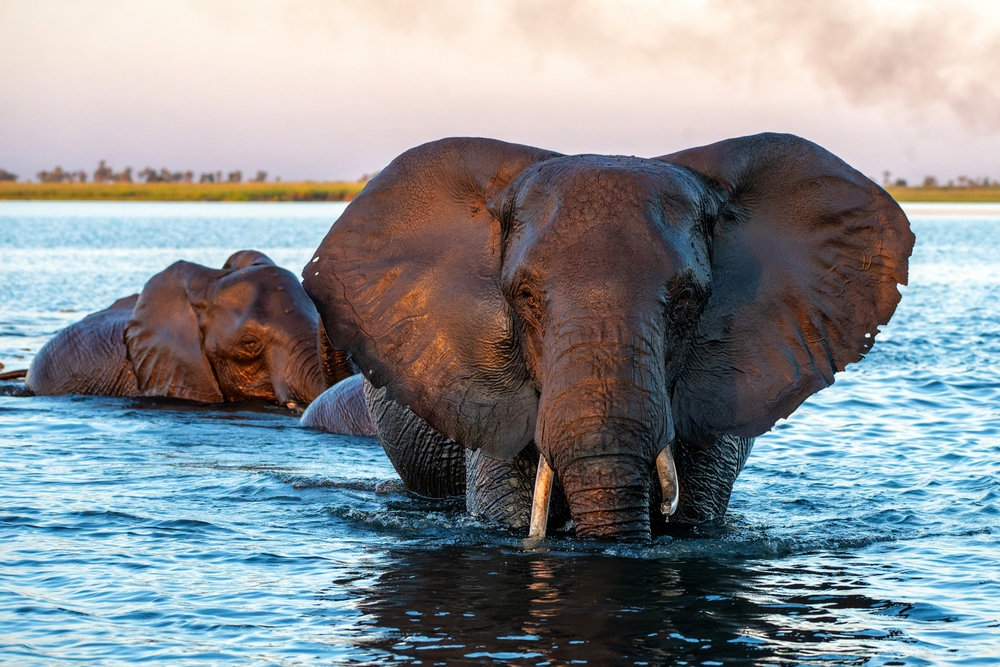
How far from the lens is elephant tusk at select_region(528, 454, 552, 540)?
5.98 metres

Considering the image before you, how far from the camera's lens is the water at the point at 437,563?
18.2 feet

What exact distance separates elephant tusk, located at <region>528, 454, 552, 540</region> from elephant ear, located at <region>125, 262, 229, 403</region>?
7982 mm

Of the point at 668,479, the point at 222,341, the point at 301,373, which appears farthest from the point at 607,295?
the point at 222,341

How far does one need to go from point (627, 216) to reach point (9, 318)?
62.5 ft

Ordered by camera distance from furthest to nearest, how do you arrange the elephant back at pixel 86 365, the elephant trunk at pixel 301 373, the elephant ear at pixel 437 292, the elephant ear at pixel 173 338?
the elephant back at pixel 86 365 → the elephant ear at pixel 173 338 → the elephant trunk at pixel 301 373 → the elephant ear at pixel 437 292

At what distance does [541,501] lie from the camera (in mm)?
6059

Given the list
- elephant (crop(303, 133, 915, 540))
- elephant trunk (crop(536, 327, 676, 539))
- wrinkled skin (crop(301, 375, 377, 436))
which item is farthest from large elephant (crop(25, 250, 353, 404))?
elephant trunk (crop(536, 327, 676, 539))

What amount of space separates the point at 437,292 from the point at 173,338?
739cm

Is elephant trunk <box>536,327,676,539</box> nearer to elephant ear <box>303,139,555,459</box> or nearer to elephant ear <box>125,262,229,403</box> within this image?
elephant ear <box>303,139,555,459</box>

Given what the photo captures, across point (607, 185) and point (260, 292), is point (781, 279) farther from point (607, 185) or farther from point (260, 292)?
Result: point (260, 292)

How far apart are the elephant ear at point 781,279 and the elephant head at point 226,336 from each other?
681 centimetres

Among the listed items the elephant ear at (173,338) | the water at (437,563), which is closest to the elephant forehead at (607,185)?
the water at (437,563)

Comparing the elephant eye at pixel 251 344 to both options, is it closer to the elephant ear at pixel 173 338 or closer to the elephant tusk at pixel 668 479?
the elephant ear at pixel 173 338

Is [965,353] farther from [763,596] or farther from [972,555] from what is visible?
[763,596]
